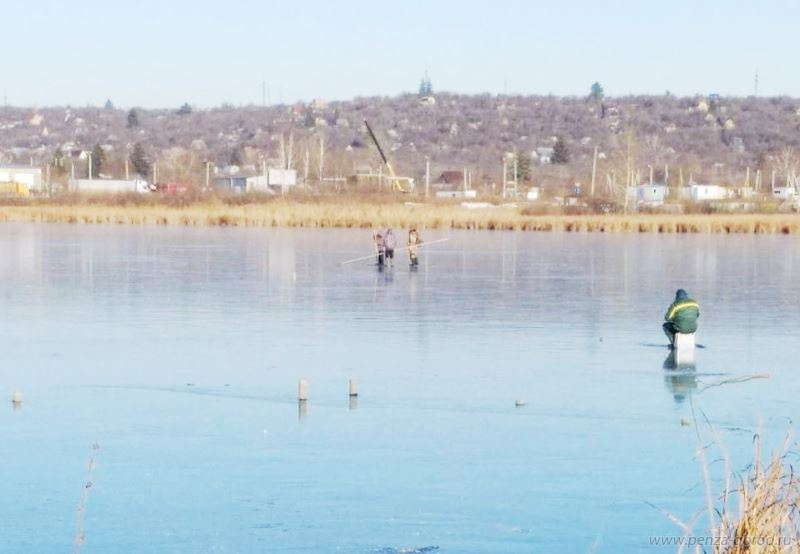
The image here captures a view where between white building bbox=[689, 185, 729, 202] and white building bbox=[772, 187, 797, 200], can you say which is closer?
white building bbox=[772, 187, 797, 200]

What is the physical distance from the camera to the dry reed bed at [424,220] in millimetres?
53281

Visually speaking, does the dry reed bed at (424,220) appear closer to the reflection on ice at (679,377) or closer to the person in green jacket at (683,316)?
the person in green jacket at (683,316)

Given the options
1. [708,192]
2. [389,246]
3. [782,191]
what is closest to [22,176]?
[708,192]

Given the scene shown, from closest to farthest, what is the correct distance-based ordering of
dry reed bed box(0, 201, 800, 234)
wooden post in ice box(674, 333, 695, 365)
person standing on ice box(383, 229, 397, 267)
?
wooden post in ice box(674, 333, 695, 365), person standing on ice box(383, 229, 397, 267), dry reed bed box(0, 201, 800, 234)

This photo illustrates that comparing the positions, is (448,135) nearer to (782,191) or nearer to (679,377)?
(782,191)

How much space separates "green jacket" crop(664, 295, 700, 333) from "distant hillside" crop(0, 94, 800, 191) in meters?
88.5

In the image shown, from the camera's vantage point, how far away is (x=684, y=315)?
1711 cm

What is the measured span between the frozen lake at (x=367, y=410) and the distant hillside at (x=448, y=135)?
271ft

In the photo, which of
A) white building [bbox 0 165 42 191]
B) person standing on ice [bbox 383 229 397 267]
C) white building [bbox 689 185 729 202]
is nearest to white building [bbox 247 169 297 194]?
white building [bbox 0 165 42 191]

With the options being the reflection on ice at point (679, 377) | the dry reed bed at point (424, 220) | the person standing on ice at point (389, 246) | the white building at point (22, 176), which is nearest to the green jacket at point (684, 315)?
the reflection on ice at point (679, 377)

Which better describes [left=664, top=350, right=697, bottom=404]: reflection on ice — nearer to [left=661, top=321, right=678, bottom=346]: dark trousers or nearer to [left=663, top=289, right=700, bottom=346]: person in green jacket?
[left=661, top=321, right=678, bottom=346]: dark trousers

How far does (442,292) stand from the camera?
26.1m

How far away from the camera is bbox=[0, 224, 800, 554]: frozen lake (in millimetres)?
9539

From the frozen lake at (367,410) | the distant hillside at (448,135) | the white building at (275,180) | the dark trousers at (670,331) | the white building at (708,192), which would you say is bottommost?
the frozen lake at (367,410)
